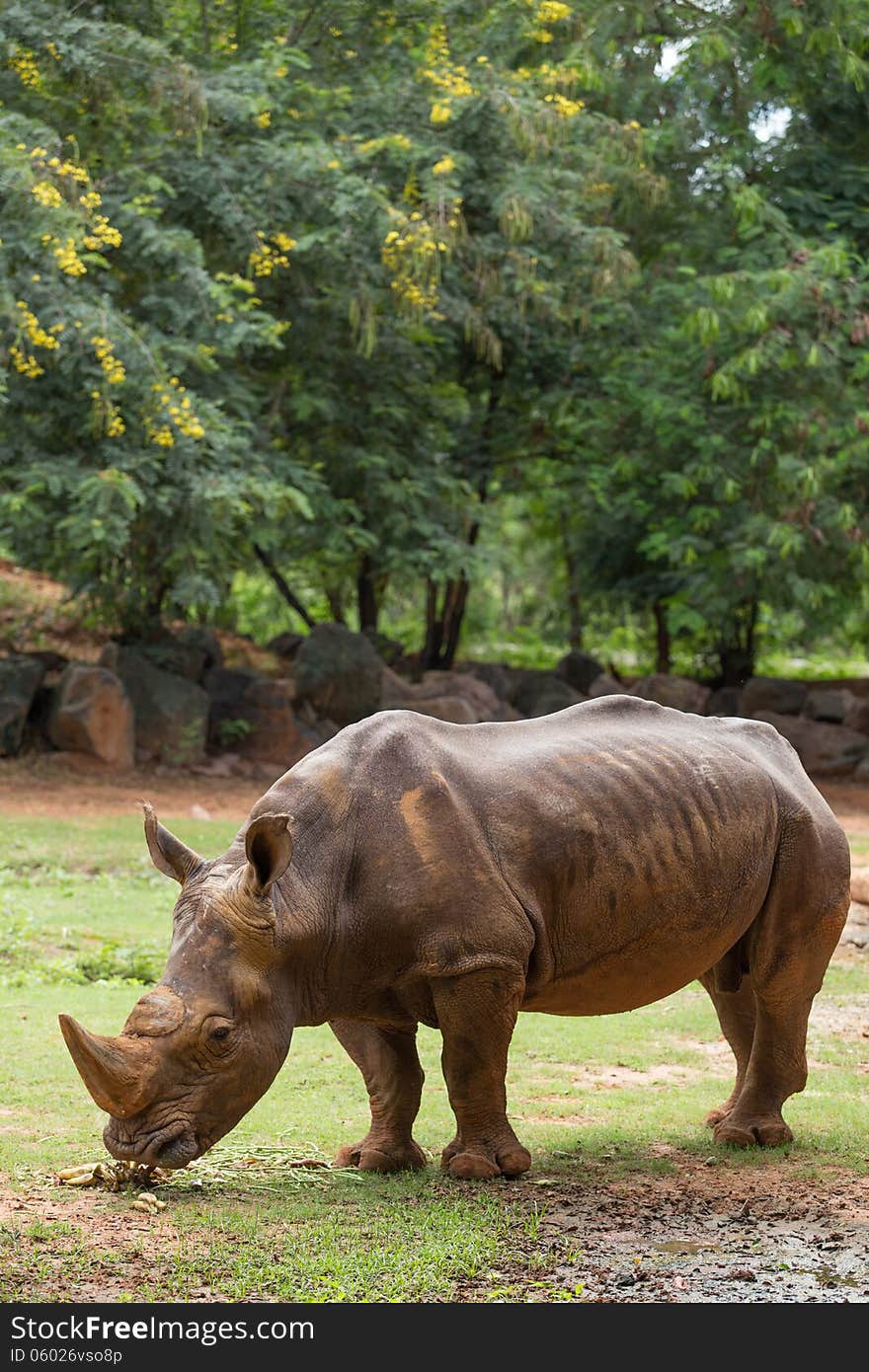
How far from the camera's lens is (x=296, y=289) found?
65.9ft

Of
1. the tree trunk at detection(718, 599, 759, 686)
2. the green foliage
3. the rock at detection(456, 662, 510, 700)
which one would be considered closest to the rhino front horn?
the green foliage

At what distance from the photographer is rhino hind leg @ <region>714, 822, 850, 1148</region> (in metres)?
6.85

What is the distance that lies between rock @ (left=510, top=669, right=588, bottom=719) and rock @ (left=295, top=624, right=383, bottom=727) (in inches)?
104

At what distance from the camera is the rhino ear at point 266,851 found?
5.54 m

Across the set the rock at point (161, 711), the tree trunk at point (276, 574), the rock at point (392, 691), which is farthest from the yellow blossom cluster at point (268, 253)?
the rock at point (392, 691)

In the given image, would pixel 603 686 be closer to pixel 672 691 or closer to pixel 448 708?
pixel 672 691

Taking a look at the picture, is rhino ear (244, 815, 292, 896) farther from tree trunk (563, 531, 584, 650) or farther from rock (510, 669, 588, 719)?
tree trunk (563, 531, 584, 650)

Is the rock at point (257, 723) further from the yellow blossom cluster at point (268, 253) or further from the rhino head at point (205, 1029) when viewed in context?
the rhino head at point (205, 1029)

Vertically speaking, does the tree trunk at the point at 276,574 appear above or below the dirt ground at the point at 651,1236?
above

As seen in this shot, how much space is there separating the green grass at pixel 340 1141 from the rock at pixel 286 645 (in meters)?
12.3

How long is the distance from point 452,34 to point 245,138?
11.9 feet

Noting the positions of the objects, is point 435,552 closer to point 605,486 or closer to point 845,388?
point 605,486

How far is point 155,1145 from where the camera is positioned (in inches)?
215
